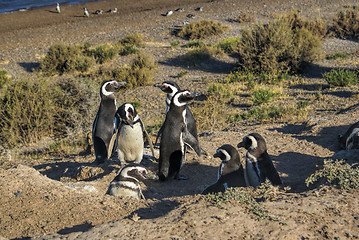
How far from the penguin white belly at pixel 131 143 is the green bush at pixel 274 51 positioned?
28.0 feet

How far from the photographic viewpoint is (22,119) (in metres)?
10.4

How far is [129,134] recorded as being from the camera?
21.6 ft

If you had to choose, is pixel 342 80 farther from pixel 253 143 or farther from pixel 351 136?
pixel 253 143

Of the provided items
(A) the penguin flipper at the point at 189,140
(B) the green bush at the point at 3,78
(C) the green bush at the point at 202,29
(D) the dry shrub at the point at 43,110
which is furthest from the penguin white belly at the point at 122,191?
(C) the green bush at the point at 202,29

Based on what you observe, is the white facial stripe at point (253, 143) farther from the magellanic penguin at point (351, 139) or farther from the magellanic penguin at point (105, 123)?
the magellanic penguin at point (105, 123)

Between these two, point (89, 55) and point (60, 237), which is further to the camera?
point (89, 55)

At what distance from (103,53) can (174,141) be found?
458 inches

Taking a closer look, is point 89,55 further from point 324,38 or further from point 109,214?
point 109,214

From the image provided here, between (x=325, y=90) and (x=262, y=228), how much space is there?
31.1ft

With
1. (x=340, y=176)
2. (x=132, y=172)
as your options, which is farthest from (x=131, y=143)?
(x=340, y=176)

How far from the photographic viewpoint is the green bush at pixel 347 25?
17.9 m

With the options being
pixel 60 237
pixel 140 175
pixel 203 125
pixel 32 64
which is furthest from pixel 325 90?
pixel 32 64

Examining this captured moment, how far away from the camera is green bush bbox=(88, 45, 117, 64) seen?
16.8m

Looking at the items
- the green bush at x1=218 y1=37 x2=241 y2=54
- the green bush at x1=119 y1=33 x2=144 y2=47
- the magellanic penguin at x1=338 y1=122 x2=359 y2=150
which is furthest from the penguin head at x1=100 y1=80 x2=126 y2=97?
the green bush at x1=119 y1=33 x2=144 y2=47
